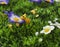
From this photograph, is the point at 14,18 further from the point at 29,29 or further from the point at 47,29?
the point at 47,29

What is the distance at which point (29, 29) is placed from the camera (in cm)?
359

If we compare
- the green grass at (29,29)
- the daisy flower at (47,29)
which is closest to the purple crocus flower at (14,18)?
the green grass at (29,29)

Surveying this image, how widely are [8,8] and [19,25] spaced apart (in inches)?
20.3

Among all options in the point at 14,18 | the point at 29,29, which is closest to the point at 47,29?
the point at 29,29

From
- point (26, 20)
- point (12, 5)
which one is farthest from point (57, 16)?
point (12, 5)

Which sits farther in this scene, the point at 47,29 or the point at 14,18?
the point at 14,18

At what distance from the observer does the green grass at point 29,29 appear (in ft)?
11.2

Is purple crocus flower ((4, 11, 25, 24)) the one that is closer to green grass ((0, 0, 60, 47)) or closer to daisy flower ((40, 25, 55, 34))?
green grass ((0, 0, 60, 47))

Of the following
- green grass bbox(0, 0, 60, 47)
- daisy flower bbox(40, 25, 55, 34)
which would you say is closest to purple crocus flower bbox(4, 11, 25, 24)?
green grass bbox(0, 0, 60, 47)

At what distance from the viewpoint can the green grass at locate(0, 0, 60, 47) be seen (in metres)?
3.42

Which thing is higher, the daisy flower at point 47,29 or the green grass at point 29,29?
the daisy flower at point 47,29

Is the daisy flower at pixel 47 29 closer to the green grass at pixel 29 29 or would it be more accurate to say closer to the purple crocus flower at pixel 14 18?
the green grass at pixel 29 29

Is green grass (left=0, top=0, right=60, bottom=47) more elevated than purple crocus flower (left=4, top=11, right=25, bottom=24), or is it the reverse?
purple crocus flower (left=4, top=11, right=25, bottom=24)

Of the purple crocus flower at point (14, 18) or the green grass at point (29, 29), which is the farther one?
the purple crocus flower at point (14, 18)
